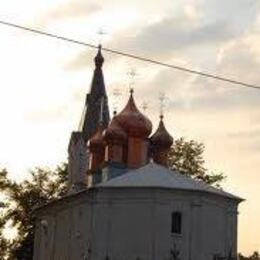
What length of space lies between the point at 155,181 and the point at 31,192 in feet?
59.7

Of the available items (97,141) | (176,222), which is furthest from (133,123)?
(176,222)

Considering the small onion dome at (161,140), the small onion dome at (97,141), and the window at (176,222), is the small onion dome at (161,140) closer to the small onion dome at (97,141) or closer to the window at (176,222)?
the small onion dome at (97,141)

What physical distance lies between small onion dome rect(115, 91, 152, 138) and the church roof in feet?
13.5

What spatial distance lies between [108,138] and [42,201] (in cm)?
1210

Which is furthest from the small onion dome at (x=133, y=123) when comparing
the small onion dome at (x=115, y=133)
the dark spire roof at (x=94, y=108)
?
the dark spire roof at (x=94, y=108)

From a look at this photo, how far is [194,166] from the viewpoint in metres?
53.0

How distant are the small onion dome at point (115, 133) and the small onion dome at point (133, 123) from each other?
267 mm

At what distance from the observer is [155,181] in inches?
1549

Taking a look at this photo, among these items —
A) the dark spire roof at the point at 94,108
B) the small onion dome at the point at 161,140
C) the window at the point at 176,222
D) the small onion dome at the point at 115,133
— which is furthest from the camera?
the dark spire roof at the point at 94,108

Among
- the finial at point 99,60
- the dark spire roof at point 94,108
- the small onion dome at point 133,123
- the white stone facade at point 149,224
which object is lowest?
the white stone facade at point 149,224

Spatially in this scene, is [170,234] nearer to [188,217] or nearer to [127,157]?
[188,217]

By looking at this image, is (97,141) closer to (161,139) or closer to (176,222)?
(161,139)

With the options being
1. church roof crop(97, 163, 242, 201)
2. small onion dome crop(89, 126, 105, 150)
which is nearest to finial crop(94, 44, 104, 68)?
small onion dome crop(89, 126, 105, 150)

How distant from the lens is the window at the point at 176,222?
3891 cm
